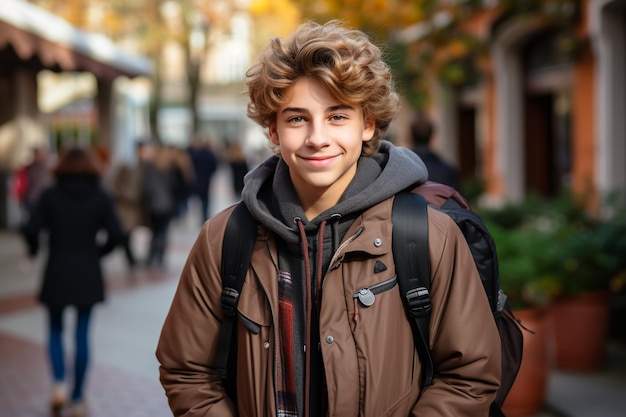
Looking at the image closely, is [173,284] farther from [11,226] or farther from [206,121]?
[206,121]

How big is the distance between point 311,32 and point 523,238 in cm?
465

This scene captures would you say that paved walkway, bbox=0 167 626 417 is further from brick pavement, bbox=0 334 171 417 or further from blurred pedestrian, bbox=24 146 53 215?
blurred pedestrian, bbox=24 146 53 215

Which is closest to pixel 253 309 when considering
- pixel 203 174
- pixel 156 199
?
pixel 156 199

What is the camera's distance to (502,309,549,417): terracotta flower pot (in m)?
5.11

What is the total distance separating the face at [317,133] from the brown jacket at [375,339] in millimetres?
167

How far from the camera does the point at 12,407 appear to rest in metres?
5.68

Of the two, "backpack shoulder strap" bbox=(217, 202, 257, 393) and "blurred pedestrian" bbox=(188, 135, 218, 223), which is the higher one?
"blurred pedestrian" bbox=(188, 135, 218, 223)

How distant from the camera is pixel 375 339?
2121 millimetres

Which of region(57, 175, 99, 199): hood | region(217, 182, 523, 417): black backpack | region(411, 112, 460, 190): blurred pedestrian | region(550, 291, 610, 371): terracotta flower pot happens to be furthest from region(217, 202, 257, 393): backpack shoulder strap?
region(550, 291, 610, 371): terracotta flower pot

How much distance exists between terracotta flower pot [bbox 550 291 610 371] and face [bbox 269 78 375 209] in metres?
4.39

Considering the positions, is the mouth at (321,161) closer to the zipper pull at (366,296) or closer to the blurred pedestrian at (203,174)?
the zipper pull at (366,296)

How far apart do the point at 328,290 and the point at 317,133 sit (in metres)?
0.42

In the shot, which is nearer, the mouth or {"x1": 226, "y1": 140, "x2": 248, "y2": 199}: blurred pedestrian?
the mouth

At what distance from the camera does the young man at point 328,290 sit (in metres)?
2.14
